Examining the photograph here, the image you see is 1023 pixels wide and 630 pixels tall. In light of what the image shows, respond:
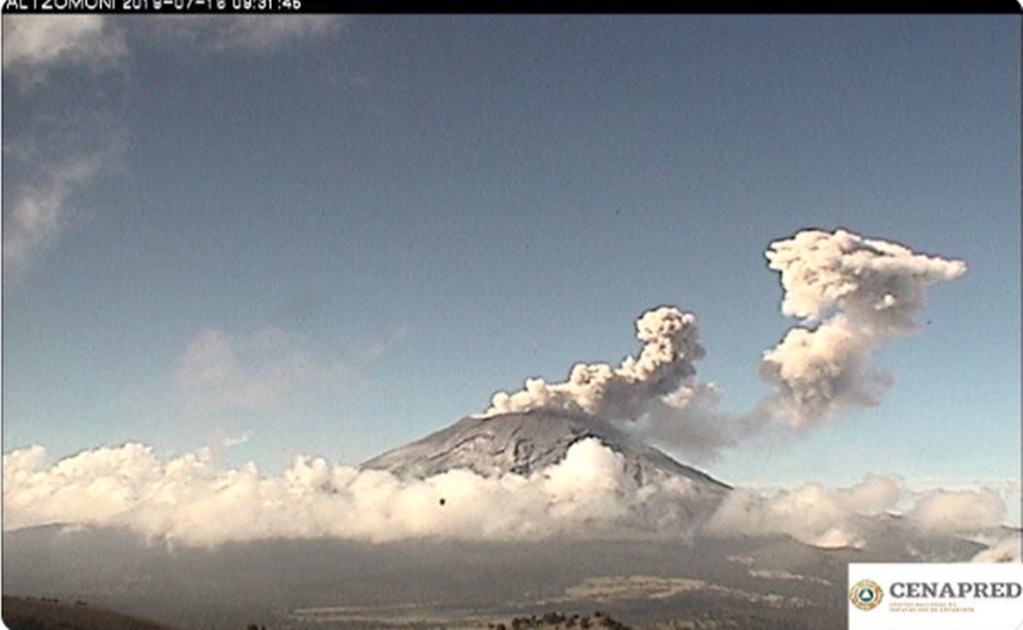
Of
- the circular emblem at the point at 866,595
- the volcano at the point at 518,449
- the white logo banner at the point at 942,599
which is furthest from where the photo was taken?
the volcano at the point at 518,449

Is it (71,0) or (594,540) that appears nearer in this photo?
(71,0)

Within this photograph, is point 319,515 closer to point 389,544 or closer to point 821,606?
point 389,544

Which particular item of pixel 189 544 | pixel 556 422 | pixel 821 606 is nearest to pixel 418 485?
pixel 556 422

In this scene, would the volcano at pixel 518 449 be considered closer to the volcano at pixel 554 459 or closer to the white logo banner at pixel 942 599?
the volcano at pixel 554 459

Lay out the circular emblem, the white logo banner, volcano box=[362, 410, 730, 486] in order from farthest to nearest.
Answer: volcano box=[362, 410, 730, 486]
the circular emblem
the white logo banner

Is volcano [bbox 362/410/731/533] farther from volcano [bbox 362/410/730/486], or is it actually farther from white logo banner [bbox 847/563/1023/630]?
white logo banner [bbox 847/563/1023/630]

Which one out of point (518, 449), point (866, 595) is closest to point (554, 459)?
point (518, 449)

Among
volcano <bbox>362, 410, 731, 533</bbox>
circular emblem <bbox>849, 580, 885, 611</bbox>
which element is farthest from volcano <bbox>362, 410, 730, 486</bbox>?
circular emblem <bbox>849, 580, 885, 611</bbox>

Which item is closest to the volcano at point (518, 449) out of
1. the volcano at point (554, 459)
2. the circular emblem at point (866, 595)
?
the volcano at point (554, 459)
